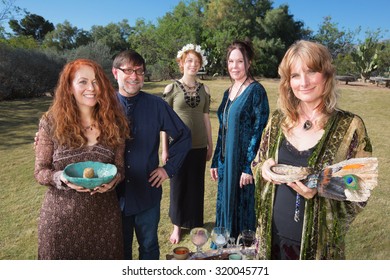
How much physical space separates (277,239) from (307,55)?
42.2 inches

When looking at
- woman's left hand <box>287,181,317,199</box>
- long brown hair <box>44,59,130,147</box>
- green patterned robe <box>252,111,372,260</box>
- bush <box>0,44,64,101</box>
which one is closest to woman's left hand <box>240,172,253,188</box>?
green patterned robe <box>252,111,372,260</box>

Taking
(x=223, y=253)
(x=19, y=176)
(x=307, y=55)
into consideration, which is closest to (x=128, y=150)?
(x=223, y=253)

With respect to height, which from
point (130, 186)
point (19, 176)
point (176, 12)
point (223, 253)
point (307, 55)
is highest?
point (176, 12)

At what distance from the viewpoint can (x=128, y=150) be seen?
2.20 m

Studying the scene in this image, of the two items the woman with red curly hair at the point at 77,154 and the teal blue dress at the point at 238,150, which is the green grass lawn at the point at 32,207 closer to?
the teal blue dress at the point at 238,150

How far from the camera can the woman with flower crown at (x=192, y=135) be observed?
343 centimetres

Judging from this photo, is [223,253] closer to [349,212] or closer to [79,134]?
[349,212]

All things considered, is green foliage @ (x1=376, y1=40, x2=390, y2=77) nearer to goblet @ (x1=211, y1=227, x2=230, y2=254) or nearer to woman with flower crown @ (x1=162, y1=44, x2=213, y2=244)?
woman with flower crown @ (x1=162, y1=44, x2=213, y2=244)

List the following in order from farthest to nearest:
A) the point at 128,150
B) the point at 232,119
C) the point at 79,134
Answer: the point at 232,119 < the point at 128,150 < the point at 79,134

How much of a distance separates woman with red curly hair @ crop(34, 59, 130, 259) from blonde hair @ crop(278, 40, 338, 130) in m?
1.03

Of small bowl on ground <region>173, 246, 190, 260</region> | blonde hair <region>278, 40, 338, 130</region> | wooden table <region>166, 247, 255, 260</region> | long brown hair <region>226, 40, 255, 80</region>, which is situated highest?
long brown hair <region>226, 40, 255, 80</region>

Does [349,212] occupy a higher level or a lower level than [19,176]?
higher

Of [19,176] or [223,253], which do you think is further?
[19,176]

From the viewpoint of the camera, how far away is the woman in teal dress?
9.32 ft
